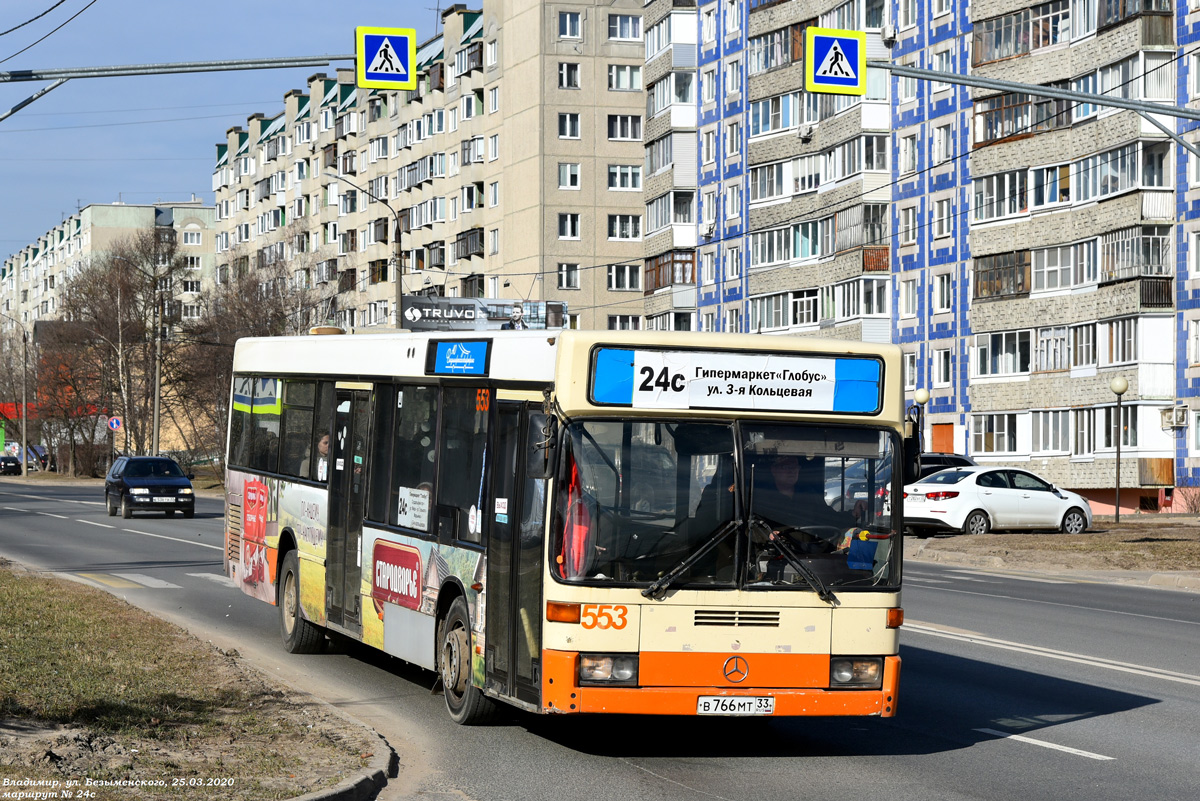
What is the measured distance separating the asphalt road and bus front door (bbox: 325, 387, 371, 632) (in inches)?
23.8

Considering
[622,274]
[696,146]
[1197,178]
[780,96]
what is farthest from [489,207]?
[1197,178]

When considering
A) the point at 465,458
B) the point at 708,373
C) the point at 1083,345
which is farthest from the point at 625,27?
the point at 708,373

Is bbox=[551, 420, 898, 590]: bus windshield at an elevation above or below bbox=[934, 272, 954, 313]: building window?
below

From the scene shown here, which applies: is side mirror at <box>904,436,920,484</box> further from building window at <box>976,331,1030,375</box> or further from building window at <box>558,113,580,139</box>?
building window at <box>558,113,580,139</box>

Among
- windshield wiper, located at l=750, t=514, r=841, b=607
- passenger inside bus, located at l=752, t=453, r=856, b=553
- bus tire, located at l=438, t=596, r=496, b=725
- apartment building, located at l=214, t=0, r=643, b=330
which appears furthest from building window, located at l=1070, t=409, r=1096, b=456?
windshield wiper, located at l=750, t=514, r=841, b=607

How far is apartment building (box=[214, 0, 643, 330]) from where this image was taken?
86.5m

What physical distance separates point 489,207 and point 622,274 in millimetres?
9858

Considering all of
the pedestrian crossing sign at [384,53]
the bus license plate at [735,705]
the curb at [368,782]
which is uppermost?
the pedestrian crossing sign at [384,53]

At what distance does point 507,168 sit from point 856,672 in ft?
268

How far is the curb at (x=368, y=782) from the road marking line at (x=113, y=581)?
12396mm

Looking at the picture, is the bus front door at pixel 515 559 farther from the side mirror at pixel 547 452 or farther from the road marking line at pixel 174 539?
the road marking line at pixel 174 539

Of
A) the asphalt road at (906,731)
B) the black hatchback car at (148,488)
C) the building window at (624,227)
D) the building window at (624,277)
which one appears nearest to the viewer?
the asphalt road at (906,731)

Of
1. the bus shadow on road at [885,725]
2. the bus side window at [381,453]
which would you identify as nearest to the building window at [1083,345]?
the bus shadow on road at [885,725]

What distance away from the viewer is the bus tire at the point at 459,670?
10500mm
